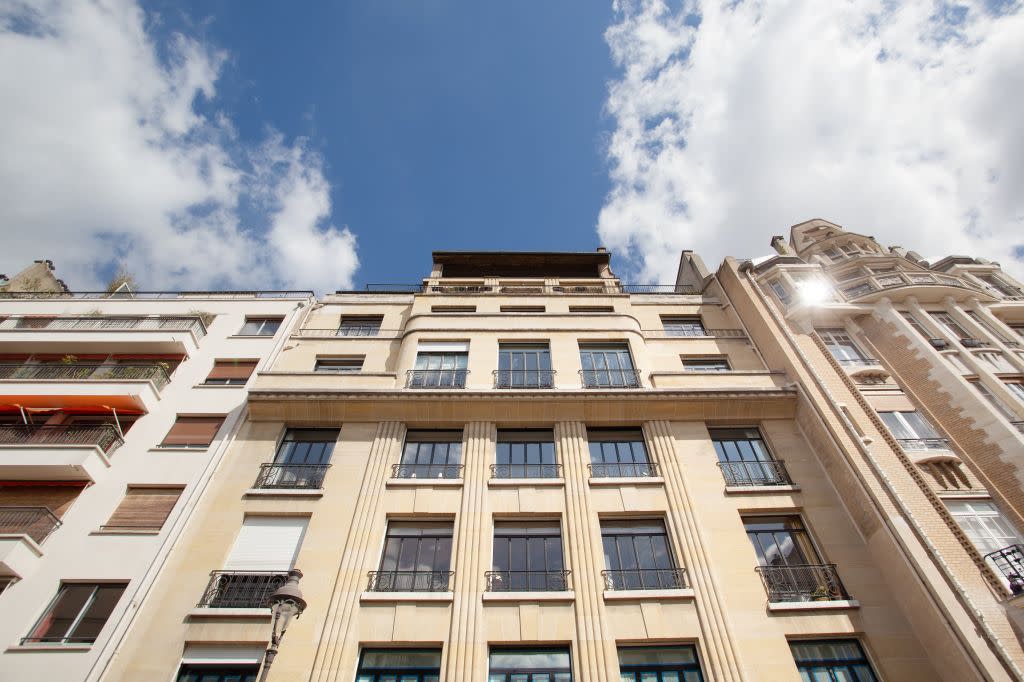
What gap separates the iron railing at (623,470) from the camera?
1352 centimetres

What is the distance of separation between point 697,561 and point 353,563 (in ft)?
25.9

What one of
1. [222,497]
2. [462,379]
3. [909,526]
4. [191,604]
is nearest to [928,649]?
[909,526]

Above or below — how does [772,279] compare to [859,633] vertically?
above

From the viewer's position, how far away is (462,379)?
16.4 m

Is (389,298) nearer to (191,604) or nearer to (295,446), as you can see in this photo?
(295,446)

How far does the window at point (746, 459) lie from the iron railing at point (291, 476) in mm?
10990

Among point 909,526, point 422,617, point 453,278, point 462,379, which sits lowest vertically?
point 422,617

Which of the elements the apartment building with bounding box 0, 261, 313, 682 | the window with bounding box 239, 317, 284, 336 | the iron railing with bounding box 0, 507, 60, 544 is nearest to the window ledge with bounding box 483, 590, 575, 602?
the apartment building with bounding box 0, 261, 313, 682

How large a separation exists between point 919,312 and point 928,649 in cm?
1391

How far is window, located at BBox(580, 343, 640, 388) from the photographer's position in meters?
16.2

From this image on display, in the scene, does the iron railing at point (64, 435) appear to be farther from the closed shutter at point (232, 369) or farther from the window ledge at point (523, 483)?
the window ledge at point (523, 483)

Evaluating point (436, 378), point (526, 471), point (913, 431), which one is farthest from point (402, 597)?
point (913, 431)

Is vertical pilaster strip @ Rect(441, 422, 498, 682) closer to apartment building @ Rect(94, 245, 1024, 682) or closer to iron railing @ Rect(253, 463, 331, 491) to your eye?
apartment building @ Rect(94, 245, 1024, 682)

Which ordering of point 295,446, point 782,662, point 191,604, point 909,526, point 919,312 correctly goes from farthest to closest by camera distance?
point 919,312
point 295,446
point 909,526
point 191,604
point 782,662
